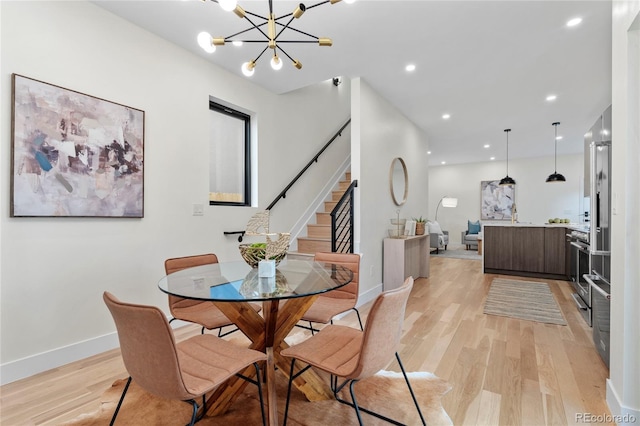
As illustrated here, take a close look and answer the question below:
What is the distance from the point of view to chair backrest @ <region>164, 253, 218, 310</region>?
2.17 m

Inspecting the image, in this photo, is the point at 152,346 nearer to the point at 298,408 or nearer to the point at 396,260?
the point at 298,408

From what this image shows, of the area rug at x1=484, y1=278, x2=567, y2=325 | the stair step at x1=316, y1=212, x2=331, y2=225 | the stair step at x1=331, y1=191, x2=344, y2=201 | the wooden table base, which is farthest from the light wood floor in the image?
the stair step at x1=331, y1=191, x2=344, y2=201

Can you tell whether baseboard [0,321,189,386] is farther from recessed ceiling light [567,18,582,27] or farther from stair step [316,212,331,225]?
recessed ceiling light [567,18,582,27]

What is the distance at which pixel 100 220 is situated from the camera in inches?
98.3

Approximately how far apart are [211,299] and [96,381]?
1.47 metres

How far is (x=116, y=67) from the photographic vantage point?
2.59m

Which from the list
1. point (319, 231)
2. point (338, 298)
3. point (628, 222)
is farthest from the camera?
point (319, 231)

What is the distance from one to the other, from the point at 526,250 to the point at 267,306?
5.56 m

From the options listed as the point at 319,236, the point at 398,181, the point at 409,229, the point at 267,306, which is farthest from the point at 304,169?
the point at 267,306

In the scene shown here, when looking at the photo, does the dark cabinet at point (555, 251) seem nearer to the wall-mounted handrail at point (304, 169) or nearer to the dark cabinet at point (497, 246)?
the dark cabinet at point (497, 246)

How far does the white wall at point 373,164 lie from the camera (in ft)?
12.5

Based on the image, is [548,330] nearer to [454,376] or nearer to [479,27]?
[454,376]

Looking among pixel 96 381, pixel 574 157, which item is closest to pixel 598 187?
pixel 96 381

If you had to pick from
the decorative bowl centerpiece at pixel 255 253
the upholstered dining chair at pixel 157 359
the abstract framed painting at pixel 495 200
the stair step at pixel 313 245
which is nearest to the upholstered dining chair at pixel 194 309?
the decorative bowl centerpiece at pixel 255 253
